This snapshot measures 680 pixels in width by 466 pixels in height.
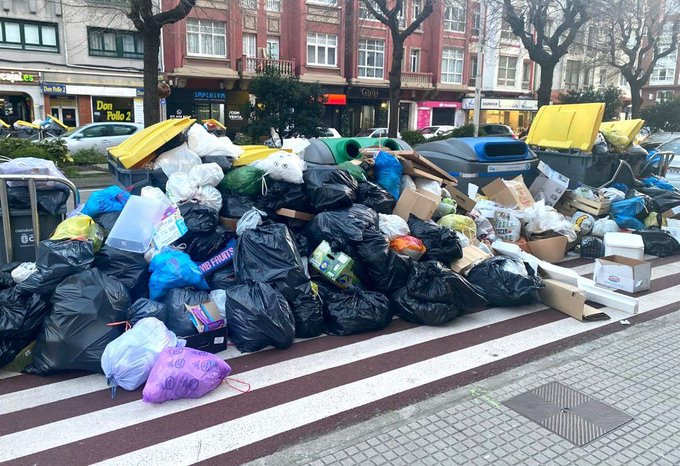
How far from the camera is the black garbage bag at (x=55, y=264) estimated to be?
12.3 feet

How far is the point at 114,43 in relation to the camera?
1008 inches

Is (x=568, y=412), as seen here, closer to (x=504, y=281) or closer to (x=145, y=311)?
(x=504, y=281)

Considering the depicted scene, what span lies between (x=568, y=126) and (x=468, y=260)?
4.44 m

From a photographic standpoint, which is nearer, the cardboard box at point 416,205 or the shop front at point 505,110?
the cardboard box at point 416,205

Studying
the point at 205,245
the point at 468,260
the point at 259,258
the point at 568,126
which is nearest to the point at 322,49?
the point at 568,126

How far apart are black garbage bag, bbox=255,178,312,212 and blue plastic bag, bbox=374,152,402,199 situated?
1.21m

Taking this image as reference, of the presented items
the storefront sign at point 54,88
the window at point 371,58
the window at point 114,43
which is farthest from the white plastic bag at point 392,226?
the window at point 371,58

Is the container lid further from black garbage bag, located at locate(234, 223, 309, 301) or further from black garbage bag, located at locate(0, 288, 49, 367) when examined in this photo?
black garbage bag, located at locate(0, 288, 49, 367)

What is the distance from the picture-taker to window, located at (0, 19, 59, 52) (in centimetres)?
2341

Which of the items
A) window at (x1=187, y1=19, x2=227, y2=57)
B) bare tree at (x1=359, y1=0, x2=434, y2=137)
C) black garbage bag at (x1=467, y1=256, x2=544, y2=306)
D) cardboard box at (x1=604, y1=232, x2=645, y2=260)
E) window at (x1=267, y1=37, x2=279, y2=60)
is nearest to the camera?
black garbage bag at (x1=467, y1=256, x2=544, y2=306)

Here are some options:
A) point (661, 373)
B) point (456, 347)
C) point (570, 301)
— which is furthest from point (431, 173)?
point (661, 373)

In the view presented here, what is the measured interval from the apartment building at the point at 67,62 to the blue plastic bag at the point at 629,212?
2170 cm

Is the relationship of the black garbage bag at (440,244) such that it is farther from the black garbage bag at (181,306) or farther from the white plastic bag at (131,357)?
the white plastic bag at (131,357)

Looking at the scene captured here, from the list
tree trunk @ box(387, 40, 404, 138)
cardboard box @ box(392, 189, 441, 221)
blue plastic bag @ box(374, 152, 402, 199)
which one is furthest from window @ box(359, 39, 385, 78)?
cardboard box @ box(392, 189, 441, 221)
